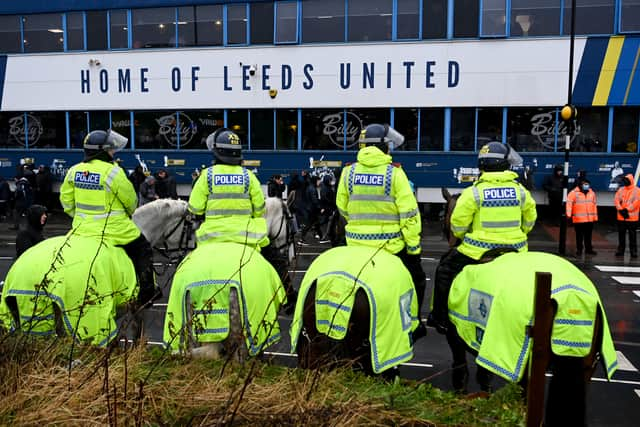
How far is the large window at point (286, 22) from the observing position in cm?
2111

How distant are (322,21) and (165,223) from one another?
15.5 metres

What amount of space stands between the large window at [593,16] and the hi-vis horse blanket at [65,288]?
17.6 meters

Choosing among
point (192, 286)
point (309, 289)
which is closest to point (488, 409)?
point (309, 289)

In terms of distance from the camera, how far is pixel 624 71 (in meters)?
19.0

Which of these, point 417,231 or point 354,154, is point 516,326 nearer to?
point 417,231

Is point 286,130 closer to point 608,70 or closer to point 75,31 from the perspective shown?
point 75,31

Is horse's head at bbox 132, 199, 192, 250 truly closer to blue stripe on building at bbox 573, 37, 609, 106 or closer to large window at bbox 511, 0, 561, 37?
large window at bbox 511, 0, 561, 37

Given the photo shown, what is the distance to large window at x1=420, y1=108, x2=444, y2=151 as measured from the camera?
20406 millimetres

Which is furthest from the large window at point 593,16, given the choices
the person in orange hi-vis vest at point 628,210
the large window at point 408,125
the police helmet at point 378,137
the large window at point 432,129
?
the police helmet at point 378,137

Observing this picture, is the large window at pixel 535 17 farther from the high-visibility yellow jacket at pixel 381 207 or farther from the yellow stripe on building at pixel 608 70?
the high-visibility yellow jacket at pixel 381 207

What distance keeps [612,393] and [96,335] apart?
503 centimetres

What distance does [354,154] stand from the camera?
20.8 metres

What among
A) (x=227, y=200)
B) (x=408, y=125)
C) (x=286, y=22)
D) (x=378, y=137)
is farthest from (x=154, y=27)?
(x=378, y=137)

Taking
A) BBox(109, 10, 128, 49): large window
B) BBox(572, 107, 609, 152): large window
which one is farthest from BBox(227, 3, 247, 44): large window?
BBox(572, 107, 609, 152): large window
